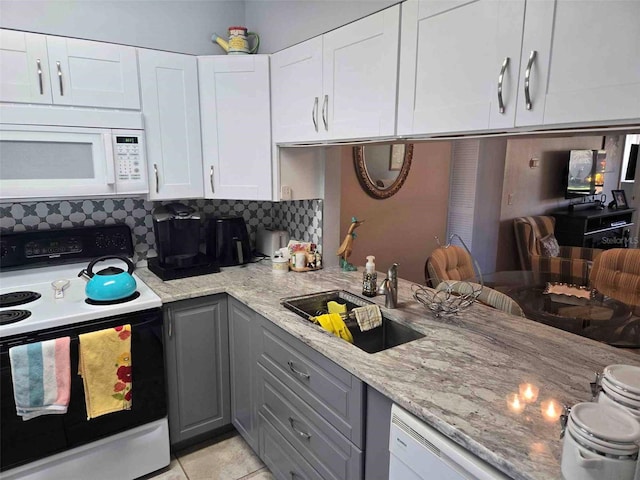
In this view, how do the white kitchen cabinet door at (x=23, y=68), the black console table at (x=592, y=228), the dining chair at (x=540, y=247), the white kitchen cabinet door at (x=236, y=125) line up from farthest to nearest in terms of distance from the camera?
the black console table at (x=592, y=228), the dining chair at (x=540, y=247), the white kitchen cabinet door at (x=236, y=125), the white kitchen cabinet door at (x=23, y=68)

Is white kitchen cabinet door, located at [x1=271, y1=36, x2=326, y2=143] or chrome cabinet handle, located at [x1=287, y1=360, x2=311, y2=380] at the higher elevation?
white kitchen cabinet door, located at [x1=271, y1=36, x2=326, y2=143]

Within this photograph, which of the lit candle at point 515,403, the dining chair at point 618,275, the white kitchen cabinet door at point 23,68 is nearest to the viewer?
the lit candle at point 515,403

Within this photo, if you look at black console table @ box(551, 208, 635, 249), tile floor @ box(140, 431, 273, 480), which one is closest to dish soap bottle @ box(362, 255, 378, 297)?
tile floor @ box(140, 431, 273, 480)

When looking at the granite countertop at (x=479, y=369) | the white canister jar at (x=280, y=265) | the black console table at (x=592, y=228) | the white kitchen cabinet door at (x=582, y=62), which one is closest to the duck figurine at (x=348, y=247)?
the white canister jar at (x=280, y=265)

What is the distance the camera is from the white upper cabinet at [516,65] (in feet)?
3.29

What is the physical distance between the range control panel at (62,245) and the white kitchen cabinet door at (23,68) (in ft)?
2.25

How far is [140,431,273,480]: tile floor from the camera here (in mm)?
2084

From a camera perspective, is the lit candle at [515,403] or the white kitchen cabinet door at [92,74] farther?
the white kitchen cabinet door at [92,74]

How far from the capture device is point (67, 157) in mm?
1943

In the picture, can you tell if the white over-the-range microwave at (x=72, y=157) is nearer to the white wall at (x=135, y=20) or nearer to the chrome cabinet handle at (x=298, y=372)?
the white wall at (x=135, y=20)

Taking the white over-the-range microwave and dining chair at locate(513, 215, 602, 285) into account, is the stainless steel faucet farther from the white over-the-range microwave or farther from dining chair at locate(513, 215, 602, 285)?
dining chair at locate(513, 215, 602, 285)

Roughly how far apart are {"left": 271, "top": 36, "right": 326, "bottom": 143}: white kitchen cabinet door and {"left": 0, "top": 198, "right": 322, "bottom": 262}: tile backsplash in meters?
0.53

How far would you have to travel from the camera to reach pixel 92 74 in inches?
78.7

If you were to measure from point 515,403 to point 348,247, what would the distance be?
1.39 m
